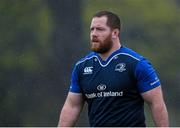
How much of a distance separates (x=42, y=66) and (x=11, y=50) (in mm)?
364

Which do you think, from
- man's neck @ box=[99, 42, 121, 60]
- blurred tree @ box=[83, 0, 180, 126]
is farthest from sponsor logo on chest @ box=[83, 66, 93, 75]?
blurred tree @ box=[83, 0, 180, 126]

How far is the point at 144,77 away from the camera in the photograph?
3.52 m

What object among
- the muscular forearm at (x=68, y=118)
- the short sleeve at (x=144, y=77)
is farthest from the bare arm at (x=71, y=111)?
the short sleeve at (x=144, y=77)

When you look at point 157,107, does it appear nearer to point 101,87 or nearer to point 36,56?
point 101,87

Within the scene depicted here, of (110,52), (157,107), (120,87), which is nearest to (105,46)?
(110,52)

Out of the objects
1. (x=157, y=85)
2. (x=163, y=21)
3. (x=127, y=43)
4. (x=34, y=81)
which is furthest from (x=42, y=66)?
(x=157, y=85)

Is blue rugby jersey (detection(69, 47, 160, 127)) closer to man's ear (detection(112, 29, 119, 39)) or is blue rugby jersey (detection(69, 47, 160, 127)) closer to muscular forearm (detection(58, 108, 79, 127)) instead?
man's ear (detection(112, 29, 119, 39))

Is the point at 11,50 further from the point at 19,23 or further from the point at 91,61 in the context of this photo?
the point at 91,61

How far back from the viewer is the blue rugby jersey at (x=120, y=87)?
11.6 feet

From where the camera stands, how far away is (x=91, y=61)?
3.70 metres

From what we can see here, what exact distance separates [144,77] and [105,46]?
1.16 ft

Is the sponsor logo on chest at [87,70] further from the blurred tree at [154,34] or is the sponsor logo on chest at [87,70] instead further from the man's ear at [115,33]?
the blurred tree at [154,34]

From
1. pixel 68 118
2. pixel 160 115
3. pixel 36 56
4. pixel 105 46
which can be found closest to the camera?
pixel 160 115

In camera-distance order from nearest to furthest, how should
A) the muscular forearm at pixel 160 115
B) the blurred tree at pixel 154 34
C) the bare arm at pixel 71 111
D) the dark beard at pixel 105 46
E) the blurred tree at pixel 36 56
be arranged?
→ 1. the muscular forearm at pixel 160 115
2. the dark beard at pixel 105 46
3. the bare arm at pixel 71 111
4. the blurred tree at pixel 154 34
5. the blurred tree at pixel 36 56
